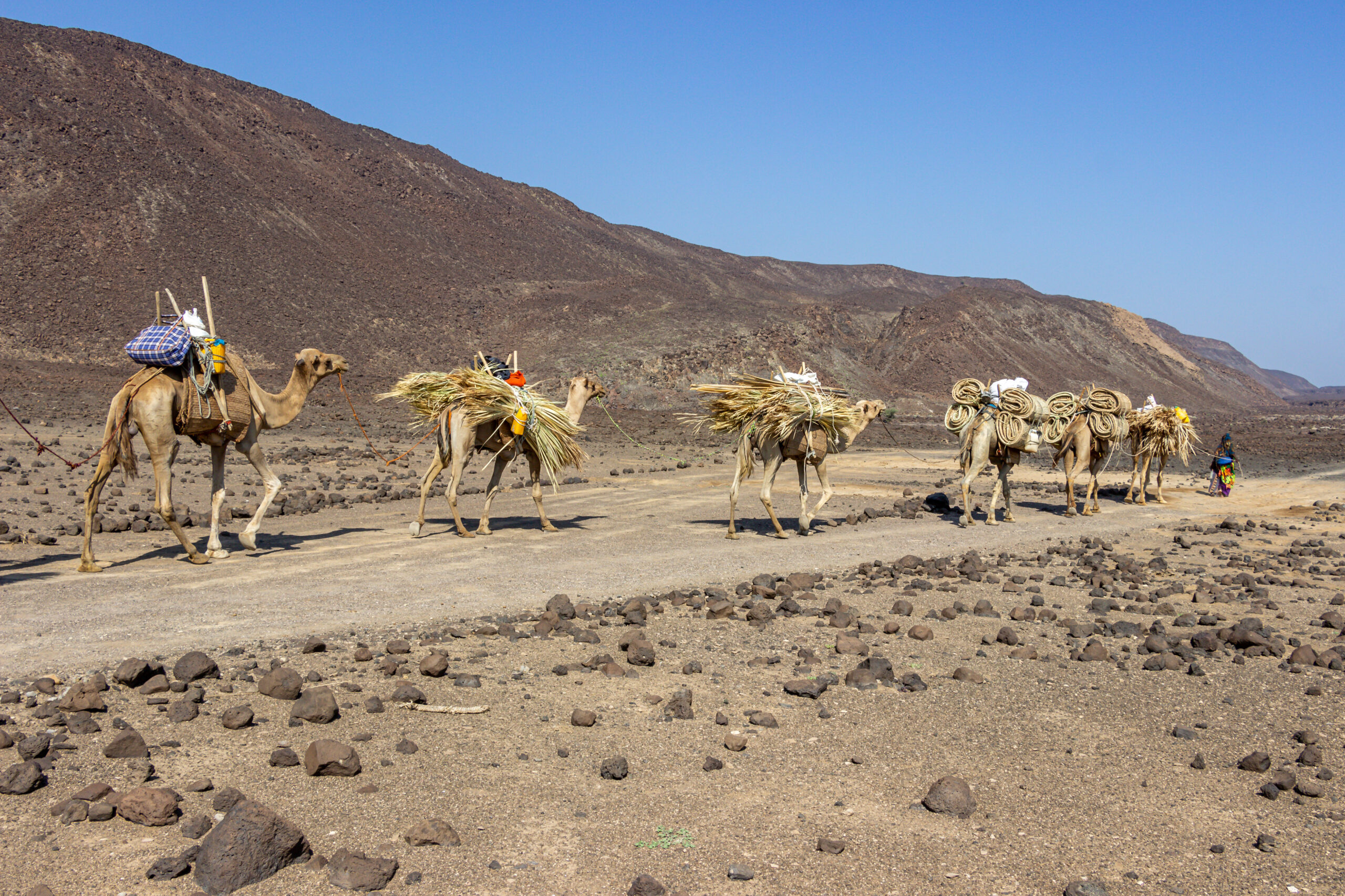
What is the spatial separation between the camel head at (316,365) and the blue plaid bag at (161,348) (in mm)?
1824

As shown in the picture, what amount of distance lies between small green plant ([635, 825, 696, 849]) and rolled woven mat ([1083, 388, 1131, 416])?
17.0 metres

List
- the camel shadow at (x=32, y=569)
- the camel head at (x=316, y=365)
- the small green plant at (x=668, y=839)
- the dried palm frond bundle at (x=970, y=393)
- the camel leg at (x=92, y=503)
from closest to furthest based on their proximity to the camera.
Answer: the small green plant at (x=668, y=839), the camel shadow at (x=32, y=569), the camel leg at (x=92, y=503), the camel head at (x=316, y=365), the dried palm frond bundle at (x=970, y=393)

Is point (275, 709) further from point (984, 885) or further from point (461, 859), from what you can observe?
point (984, 885)

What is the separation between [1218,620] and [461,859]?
8.02m

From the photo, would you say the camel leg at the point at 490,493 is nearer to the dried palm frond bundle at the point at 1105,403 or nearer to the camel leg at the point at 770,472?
the camel leg at the point at 770,472

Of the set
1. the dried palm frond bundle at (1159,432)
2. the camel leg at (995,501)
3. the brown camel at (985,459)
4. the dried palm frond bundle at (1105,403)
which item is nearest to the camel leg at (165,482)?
the brown camel at (985,459)

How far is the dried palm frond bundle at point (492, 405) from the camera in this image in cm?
1412

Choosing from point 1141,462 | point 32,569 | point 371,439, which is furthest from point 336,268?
point 32,569

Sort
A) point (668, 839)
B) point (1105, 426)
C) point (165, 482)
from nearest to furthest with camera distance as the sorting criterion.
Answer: point (668, 839) < point (165, 482) < point (1105, 426)

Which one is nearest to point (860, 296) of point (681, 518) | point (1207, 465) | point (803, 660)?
point (1207, 465)

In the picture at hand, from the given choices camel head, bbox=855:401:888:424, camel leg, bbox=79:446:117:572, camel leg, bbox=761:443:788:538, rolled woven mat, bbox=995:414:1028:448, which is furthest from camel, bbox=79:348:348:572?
rolled woven mat, bbox=995:414:1028:448

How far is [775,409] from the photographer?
14344mm

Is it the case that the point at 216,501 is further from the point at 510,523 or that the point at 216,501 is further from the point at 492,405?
the point at 510,523

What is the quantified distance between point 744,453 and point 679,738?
29.0 ft
